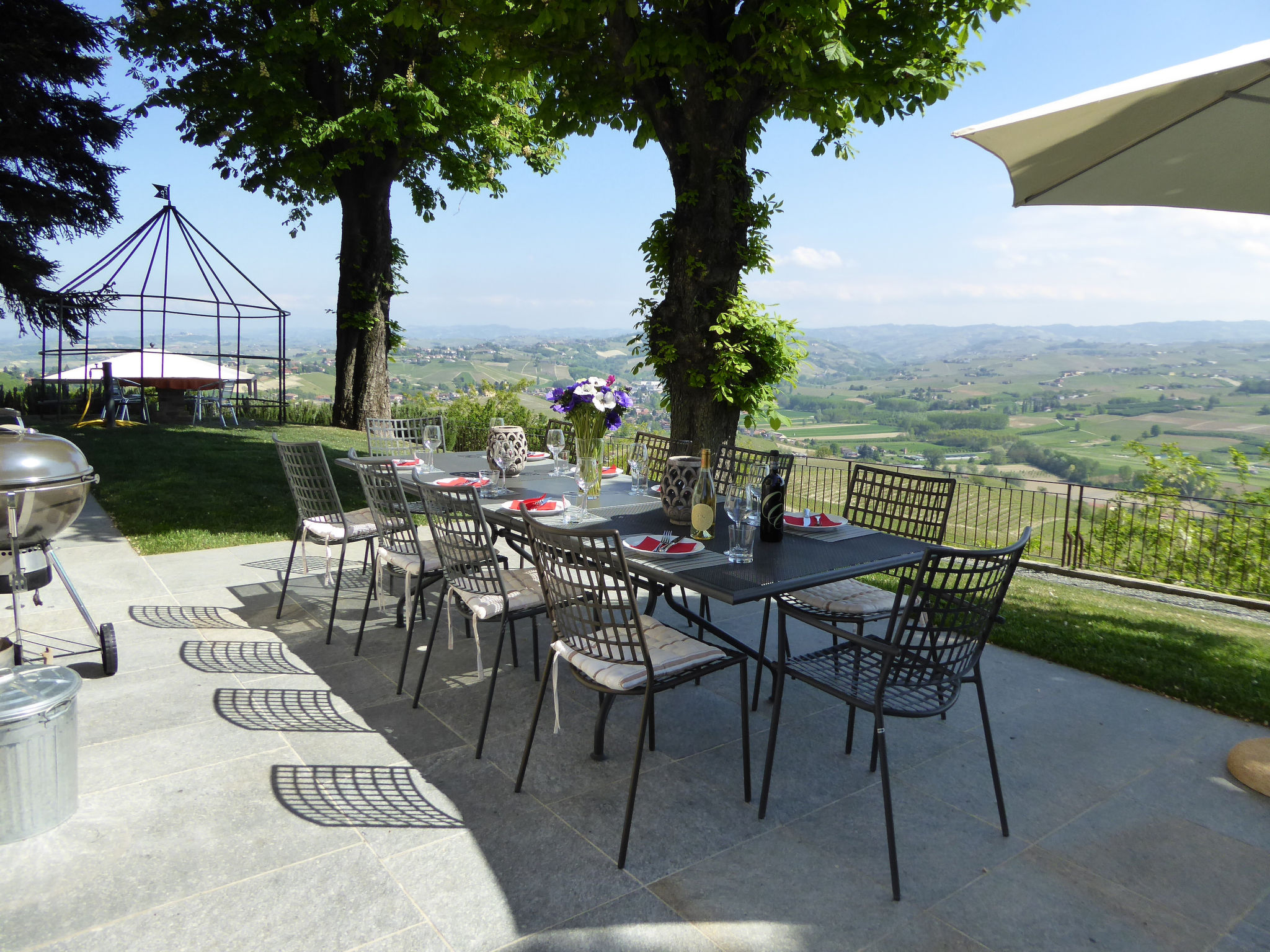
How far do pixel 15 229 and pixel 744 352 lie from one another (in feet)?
42.4

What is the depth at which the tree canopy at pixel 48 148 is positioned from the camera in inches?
465

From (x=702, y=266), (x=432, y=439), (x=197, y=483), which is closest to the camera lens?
(x=432, y=439)

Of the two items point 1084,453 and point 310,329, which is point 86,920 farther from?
point 310,329

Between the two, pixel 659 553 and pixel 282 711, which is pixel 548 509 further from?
pixel 282 711

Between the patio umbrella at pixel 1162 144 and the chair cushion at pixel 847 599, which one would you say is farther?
the chair cushion at pixel 847 599

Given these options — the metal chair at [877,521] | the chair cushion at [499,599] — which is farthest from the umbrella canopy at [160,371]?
the metal chair at [877,521]

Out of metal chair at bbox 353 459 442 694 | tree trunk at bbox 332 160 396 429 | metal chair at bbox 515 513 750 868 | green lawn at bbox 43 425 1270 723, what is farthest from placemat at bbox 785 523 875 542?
tree trunk at bbox 332 160 396 429

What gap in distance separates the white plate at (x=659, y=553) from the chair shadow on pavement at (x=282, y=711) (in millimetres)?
1326

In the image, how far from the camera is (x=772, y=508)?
2.97 meters

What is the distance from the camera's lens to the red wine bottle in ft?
9.70

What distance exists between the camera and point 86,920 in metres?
1.92

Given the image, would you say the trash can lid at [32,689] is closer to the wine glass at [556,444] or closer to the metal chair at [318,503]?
the metal chair at [318,503]

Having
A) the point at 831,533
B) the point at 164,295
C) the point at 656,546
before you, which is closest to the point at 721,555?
the point at 656,546

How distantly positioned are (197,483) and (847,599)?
7693 mm
